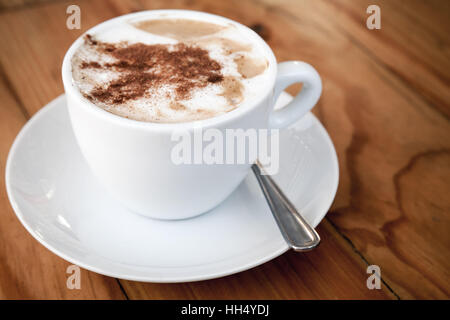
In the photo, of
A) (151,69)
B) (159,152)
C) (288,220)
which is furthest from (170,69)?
(288,220)

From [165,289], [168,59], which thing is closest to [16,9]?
[168,59]

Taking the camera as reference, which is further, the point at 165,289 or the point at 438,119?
the point at 438,119

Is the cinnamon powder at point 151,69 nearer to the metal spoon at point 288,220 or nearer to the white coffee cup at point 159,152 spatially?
the white coffee cup at point 159,152

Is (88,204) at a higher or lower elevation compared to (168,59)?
lower

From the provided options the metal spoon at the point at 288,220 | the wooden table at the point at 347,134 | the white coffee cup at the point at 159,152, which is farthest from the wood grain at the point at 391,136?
the white coffee cup at the point at 159,152

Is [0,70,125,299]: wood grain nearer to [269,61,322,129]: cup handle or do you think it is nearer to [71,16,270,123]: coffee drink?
[71,16,270,123]: coffee drink

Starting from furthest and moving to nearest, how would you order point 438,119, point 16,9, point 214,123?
point 16,9
point 438,119
point 214,123

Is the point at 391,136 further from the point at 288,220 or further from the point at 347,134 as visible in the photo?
the point at 288,220
